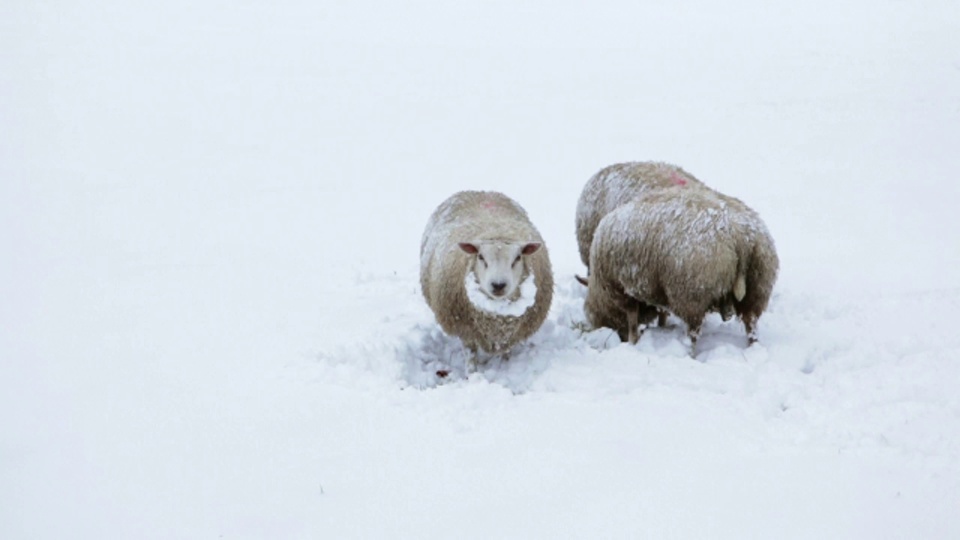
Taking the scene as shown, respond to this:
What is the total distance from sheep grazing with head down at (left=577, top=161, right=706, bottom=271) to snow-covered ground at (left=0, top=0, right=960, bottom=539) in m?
0.63

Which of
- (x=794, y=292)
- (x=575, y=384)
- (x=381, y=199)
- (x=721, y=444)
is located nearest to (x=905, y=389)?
(x=721, y=444)

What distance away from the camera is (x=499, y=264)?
530 centimetres

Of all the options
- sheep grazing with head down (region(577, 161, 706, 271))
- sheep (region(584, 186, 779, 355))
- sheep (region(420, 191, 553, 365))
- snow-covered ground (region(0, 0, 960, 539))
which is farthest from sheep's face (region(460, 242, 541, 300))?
sheep grazing with head down (region(577, 161, 706, 271))

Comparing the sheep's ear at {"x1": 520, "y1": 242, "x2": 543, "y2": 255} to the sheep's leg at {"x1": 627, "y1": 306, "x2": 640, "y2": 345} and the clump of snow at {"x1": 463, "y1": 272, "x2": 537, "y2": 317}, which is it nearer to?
the clump of snow at {"x1": 463, "y1": 272, "x2": 537, "y2": 317}

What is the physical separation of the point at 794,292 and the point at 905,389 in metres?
2.47

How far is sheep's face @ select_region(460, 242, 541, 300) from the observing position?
5.29 metres

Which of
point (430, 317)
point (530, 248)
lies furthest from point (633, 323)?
point (430, 317)

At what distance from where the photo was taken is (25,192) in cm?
1248

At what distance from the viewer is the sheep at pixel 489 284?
210 inches

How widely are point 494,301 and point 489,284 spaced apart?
23 centimetres

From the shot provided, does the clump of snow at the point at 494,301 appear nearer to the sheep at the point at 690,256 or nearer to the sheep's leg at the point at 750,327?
the sheep at the point at 690,256

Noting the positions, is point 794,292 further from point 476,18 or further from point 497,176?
point 476,18

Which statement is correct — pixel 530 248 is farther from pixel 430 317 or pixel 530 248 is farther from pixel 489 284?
pixel 430 317

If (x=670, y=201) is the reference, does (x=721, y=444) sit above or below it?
below
